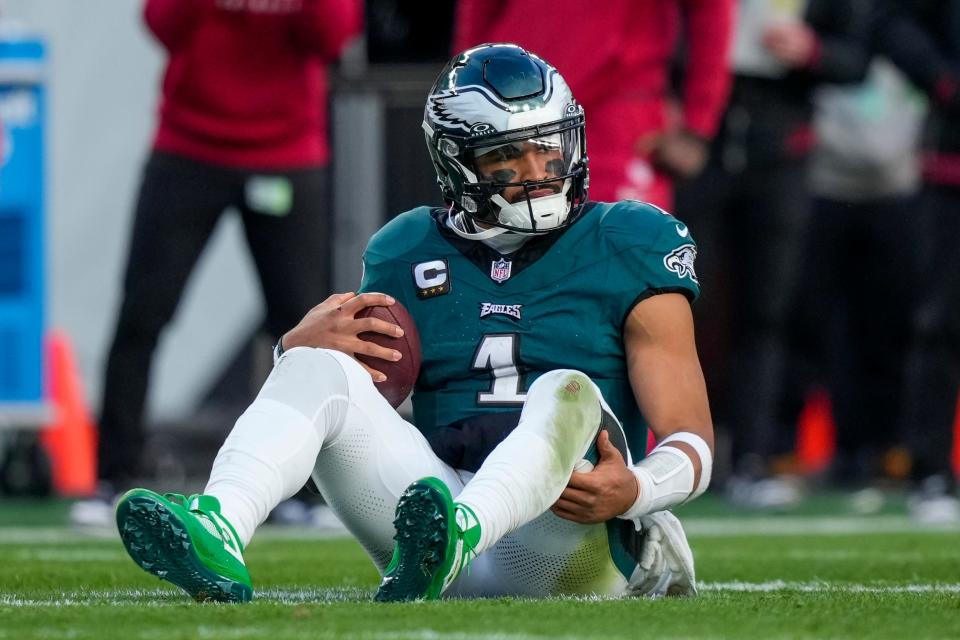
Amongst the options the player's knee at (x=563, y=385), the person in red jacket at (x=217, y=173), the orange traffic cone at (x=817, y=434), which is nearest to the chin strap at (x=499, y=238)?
the player's knee at (x=563, y=385)

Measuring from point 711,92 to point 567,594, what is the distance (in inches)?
116

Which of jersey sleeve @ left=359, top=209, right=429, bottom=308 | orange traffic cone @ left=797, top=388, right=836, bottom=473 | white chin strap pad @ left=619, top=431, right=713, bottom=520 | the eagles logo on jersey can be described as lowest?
orange traffic cone @ left=797, top=388, right=836, bottom=473

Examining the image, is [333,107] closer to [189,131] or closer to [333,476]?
[189,131]

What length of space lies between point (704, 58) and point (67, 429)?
11.8ft

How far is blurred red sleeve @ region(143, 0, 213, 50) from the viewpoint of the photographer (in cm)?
616

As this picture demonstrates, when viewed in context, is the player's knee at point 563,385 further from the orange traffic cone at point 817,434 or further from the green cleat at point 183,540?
the orange traffic cone at point 817,434

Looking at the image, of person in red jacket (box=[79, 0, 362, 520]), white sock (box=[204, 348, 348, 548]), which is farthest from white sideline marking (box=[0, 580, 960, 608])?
person in red jacket (box=[79, 0, 362, 520])

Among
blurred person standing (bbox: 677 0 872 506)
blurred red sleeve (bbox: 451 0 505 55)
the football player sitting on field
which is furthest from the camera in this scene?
blurred person standing (bbox: 677 0 872 506)

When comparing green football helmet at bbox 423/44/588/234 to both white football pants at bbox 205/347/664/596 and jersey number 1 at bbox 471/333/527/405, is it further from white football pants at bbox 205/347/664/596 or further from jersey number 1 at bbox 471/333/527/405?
white football pants at bbox 205/347/664/596

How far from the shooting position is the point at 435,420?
3.79m

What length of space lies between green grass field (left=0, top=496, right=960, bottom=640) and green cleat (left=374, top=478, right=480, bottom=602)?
4 cm

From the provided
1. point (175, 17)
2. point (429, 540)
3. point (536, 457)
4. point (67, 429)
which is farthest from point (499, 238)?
point (67, 429)

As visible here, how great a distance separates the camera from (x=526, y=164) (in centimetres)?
377

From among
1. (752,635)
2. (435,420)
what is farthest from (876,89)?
(752,635)
